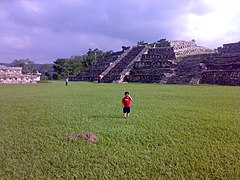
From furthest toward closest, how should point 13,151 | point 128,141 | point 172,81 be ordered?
point 172,81
point 128,141
point 13,151

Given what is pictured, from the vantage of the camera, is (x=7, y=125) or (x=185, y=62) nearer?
(x=7, y=125)

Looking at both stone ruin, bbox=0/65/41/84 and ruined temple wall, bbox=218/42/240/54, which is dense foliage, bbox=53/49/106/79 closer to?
stone ruin, bbox=0/65/41/84

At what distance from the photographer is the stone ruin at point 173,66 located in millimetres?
21594

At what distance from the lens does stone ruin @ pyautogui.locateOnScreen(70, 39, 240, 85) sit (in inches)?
850

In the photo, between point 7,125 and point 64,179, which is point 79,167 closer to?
point 64,179

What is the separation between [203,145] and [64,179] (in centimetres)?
268

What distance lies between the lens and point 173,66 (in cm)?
2630

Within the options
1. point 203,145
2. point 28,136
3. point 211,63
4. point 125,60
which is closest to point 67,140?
point 28,136

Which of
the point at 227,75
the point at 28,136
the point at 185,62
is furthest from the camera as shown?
the point at 185,62

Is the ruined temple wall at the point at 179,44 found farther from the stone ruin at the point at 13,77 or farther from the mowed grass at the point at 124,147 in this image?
the mowed grass at the point at 124,147

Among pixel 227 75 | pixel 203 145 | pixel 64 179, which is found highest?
pixel 227 75

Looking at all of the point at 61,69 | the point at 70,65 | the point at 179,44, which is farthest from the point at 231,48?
the point at 61,69

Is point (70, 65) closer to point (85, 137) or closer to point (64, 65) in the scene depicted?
point (64, 65)

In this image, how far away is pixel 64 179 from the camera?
134 inches
